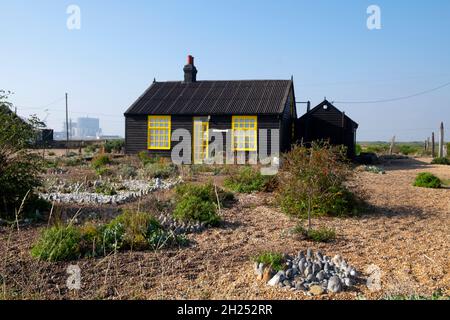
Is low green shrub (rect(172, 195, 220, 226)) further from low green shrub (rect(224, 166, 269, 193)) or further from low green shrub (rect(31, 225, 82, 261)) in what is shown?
low green shrub (rect(224, 166, 269, 193))

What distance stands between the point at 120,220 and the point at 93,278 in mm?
1807

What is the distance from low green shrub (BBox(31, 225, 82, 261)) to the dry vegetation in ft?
0.39

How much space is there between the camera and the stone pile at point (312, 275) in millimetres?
4551

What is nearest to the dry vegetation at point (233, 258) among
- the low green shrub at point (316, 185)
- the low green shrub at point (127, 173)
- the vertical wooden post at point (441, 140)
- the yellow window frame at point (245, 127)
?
the low green shrub at point (316, 185)

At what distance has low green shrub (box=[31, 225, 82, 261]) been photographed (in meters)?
5.38

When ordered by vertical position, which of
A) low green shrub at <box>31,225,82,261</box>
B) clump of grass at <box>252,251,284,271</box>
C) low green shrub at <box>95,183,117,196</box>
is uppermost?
low green shrub at <box>95,183,117,196</box>

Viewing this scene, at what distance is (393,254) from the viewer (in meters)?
5.93

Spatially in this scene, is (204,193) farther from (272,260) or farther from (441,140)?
(441,140)

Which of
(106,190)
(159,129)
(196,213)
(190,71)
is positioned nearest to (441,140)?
(190,71)

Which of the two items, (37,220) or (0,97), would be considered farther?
(0,97)

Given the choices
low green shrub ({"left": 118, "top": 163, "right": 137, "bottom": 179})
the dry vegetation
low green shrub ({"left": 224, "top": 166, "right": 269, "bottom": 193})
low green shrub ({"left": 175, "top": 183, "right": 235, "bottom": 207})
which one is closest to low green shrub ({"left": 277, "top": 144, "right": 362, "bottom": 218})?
the dry vegetation

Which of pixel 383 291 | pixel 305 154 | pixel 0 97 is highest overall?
pixel 0 97
